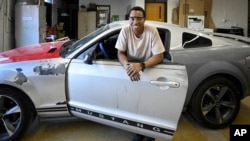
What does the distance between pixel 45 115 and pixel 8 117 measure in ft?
1.29

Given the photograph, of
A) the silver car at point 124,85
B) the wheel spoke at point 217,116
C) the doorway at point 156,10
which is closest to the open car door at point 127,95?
the silver car at point 124,85

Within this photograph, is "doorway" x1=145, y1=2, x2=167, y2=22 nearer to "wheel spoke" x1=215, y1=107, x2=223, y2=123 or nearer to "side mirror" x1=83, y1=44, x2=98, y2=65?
"wheel spoke" x1=215, y1=107, x2=223, y2=123

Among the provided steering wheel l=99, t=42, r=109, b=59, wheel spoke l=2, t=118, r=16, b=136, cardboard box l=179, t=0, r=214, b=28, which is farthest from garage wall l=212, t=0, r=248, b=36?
wheel spoke l=2, t=118, r=16, b=136

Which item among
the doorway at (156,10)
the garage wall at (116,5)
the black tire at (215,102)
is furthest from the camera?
the garage wall at (116,5)

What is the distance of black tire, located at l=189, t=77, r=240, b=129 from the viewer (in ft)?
10.5

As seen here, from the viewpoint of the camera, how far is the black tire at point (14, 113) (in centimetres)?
273

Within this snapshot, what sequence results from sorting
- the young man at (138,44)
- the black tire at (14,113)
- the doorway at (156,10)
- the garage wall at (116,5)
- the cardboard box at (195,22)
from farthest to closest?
the garage wall at (116,5) → the doorway at (156,10) → the cardboard box at (195,22) → the black tire at (14,113) → the young man at (138,44)

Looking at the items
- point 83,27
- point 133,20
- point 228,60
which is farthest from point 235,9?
point 133,20

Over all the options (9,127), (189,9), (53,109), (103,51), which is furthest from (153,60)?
(189,9)

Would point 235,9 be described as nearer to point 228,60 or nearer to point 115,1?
point 115,1

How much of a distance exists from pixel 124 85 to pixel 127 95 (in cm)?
9

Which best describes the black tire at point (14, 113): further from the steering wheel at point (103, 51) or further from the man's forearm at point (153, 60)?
the man's forearm at point (153, 60)

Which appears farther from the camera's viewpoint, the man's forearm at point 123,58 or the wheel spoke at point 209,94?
the wheel spoke at point 209,94

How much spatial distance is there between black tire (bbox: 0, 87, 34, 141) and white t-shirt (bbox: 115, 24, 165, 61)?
3.83ft
